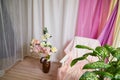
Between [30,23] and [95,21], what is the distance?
1422 millimetres

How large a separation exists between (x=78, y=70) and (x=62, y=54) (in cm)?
99

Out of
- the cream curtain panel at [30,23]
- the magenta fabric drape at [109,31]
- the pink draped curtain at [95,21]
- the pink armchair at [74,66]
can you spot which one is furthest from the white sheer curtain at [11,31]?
the magenta fabric drape at [109,31]

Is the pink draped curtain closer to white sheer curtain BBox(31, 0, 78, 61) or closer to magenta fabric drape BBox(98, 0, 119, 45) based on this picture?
magenta fabric drape BBox(98, 0, 119, 45)

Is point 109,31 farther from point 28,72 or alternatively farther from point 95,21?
point 28,72

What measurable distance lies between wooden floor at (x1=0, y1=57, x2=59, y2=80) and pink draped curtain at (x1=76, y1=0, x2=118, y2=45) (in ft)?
3.25

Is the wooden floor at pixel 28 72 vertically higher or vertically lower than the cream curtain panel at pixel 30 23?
lower

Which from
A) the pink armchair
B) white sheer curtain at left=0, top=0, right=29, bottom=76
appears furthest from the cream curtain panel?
the pink armchair

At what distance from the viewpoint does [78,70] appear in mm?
1854

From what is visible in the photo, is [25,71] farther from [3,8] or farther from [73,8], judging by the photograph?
[73,8]

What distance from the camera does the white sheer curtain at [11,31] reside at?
2223 millimetres

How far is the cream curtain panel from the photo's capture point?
91.0 inches

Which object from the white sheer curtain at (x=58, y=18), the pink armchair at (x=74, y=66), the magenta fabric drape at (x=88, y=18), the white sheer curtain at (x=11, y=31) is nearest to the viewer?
the pink armchair at (x=74, y=66)

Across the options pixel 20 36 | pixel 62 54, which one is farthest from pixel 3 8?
pixel 62 54

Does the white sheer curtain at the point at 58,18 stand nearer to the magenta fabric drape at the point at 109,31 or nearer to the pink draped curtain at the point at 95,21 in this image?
the pink draped curtain at the point at 95,21
